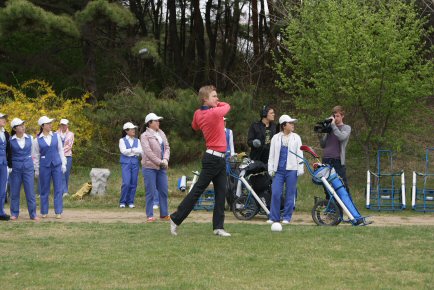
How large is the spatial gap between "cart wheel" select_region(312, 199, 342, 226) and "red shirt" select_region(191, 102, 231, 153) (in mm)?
2617

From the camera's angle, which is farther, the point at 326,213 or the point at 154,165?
the point at 154,165

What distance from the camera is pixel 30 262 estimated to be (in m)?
8.53

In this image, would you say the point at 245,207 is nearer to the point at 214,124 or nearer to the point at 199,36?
the point at 214,124

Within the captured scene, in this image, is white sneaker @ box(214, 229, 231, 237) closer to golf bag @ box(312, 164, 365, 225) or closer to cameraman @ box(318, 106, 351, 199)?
golf bag @ box(312, 164, 365, 225)

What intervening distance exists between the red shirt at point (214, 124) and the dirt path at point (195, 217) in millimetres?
2956

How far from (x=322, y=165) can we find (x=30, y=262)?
5384 mm

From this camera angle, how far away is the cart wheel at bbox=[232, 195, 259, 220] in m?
13.4

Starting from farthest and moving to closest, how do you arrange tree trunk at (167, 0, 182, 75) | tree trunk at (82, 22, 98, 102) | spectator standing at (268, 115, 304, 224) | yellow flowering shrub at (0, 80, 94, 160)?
1. tree trunk at (167, 0, 182, 75)
2. tree trunk at (82, 22, 98, 102)
3. yellow flowering shrub at (0, 80, 94, 160)
4. spectator standing at (268, 115, 304, 224)

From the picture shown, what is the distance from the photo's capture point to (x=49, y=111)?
22.4m

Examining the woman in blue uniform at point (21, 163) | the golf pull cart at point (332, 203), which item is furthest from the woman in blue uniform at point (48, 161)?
the golf pull cart at point (332, 203)

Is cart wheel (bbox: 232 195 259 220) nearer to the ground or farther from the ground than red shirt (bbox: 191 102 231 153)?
nearer to the ground

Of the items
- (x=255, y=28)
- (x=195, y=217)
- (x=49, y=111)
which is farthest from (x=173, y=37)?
(x=195, y=217)

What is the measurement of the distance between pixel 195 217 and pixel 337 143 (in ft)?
9.55

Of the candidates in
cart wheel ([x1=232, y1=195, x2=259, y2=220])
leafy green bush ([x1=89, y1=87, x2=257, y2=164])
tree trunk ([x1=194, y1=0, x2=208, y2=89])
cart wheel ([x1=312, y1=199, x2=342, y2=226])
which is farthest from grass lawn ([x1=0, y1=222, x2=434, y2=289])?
tree trunk ([x1=194, y1=0, x2=208, y2=89])
